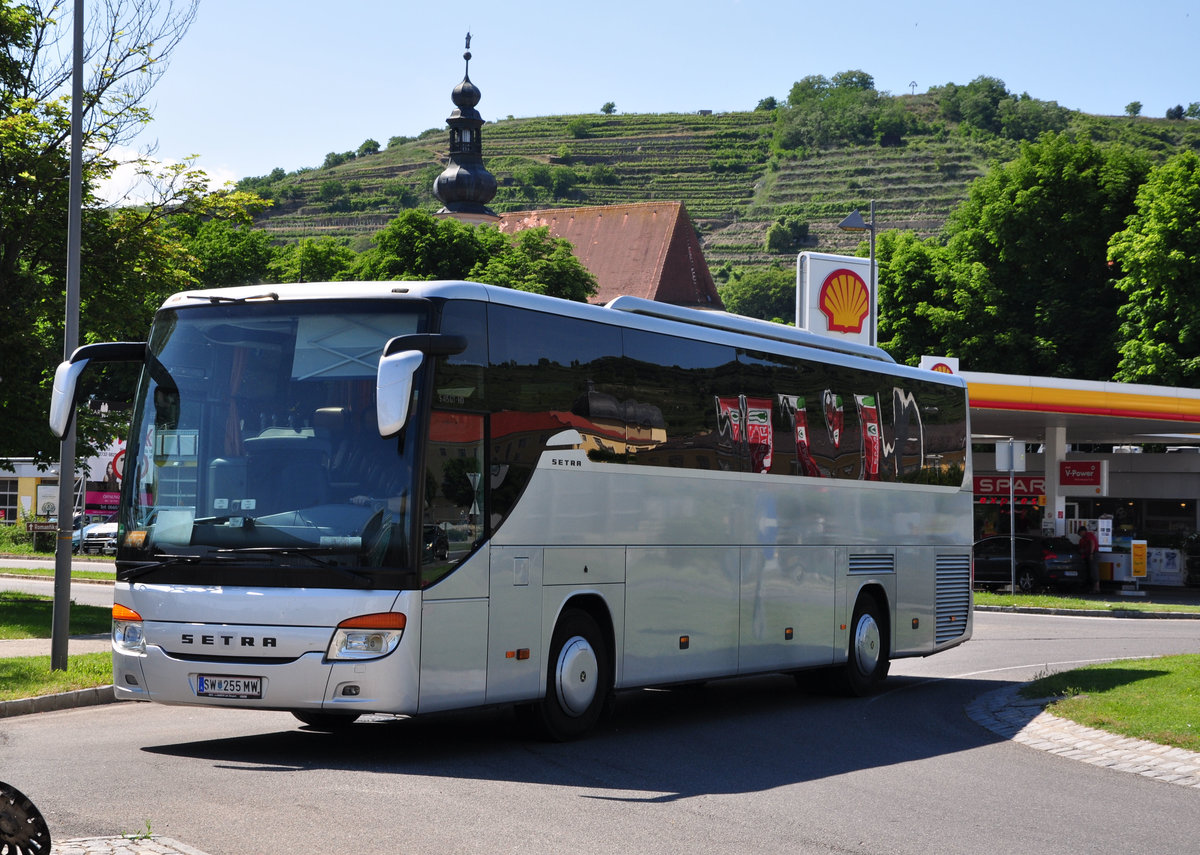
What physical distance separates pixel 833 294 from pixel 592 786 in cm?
2778

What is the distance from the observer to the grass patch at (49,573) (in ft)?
125

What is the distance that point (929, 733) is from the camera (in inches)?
498

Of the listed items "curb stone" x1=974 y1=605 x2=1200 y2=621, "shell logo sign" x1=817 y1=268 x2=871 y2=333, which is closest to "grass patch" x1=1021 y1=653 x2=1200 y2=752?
"curb stone" x1=974 y1=605 x2=1200 y2=621

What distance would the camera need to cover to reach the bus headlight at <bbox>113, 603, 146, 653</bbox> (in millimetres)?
10227

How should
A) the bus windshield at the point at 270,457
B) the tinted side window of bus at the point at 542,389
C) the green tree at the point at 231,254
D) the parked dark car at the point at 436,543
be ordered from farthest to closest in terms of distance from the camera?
the green tree at the point at 231,254, the tinted side window of bus at the point at 542,389, the parked dark car at the point at 436,543, the bus windshield at the point at 270,457

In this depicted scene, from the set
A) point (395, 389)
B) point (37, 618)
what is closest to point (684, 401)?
point (395, 389)

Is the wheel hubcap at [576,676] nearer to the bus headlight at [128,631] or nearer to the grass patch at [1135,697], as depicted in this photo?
the bus headlight at [128,631]

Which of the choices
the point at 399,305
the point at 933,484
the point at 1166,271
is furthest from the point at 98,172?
the point at 1166,271

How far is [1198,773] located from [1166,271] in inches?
1573

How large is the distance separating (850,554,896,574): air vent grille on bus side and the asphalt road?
1.96 meters

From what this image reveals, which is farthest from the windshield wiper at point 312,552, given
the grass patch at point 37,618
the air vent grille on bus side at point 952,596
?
the grass patch at point 37,618

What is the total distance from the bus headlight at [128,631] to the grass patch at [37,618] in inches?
357

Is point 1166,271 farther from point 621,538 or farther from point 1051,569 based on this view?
point 621,538

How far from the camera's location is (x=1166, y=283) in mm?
47406
